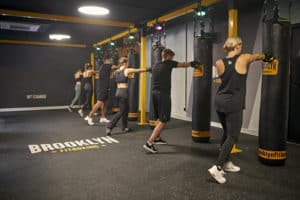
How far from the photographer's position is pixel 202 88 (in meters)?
4.80

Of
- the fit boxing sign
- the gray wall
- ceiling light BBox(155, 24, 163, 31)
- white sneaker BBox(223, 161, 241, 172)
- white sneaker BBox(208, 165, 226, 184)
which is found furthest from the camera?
the gray wall

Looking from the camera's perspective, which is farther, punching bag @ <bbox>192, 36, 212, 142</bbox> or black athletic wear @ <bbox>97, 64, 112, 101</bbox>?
black athletic wear @ <bbox>97, 64, 112, 101</bbox>

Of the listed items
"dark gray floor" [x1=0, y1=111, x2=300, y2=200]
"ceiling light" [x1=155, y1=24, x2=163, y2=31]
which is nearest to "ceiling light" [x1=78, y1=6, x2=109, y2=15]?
"ceiling light" [x1=155, y1=24, x2=163, y2=31]

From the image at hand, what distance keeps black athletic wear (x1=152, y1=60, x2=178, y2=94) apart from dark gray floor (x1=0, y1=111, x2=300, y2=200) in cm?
105

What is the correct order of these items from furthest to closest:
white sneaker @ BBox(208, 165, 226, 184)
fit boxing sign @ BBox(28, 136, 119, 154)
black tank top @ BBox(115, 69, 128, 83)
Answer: black tank top @ BBox(115, 69, 128, 83) < fit boxing sign @ BBox(28, 136, 119, 154) < white sneaker @ BBox(208, 165, 226, 184)

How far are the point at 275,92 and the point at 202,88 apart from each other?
1487 millimetres

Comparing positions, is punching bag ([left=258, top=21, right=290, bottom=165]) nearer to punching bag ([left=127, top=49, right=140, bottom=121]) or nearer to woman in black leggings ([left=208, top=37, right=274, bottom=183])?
woman in black leggings ([left=208, top=37, right=274, bottom=183])

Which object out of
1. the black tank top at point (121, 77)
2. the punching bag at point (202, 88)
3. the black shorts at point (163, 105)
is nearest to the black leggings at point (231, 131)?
the black shorts at point (163, 105)

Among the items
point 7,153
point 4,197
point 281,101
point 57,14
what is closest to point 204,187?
point 281,101

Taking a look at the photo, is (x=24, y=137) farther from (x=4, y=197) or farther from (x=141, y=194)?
(x=141, y=194)

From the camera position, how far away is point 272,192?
2803mm

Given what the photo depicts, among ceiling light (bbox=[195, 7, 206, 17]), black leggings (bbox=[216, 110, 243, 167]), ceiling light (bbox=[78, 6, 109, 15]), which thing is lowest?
black leggings (bbox=[216, 110, 243, 167])

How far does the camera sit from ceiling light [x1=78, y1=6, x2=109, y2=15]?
5.32 m

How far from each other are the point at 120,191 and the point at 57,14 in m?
4.50
